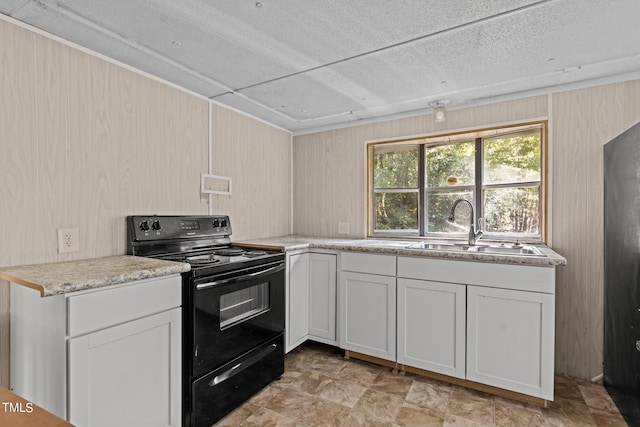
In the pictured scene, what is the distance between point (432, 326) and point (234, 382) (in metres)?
1.35

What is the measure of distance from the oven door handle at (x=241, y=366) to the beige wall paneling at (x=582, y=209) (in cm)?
210

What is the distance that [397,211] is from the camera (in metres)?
3.19

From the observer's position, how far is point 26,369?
1445 millimetres

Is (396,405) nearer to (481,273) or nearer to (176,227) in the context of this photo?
(481,273)

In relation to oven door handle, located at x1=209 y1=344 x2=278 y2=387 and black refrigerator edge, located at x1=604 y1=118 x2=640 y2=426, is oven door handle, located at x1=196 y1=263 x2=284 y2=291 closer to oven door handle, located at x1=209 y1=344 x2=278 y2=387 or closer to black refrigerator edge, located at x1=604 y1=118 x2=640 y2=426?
oven door handle, located at x1=209 y1=344 x2=278 y2=387

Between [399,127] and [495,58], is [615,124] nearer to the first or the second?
[495,58]

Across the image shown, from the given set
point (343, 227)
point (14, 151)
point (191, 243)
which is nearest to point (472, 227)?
point (343, 227)

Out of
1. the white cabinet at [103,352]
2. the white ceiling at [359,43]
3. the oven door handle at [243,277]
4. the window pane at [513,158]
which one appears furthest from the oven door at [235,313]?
the window pane at [513,158]

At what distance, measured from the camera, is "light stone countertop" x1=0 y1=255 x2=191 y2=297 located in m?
1.21

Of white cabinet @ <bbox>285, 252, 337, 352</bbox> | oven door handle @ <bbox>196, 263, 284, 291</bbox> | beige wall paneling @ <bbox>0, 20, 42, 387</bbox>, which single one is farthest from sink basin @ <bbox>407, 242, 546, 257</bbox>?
beige wall paneling @ <bbox>0, 20, 42, 387</bbox>

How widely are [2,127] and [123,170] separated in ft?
1.88

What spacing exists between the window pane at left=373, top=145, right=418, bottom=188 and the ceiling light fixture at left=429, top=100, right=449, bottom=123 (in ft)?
1.55

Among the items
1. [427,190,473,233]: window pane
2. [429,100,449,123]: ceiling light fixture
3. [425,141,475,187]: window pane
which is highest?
[429,100,449,123]: ceiling light fixture

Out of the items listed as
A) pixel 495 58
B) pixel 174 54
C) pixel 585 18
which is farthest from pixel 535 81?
pixel 174 54
